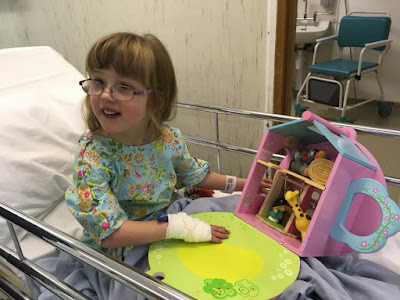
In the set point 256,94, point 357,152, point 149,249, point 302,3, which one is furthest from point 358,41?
point 149,249

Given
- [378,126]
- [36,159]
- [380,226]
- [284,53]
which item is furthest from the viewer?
[378,126]

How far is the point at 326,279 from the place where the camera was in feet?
2.54

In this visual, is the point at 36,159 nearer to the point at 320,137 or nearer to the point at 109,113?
the point at 109,113

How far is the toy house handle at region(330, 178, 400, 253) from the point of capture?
0.71 metres

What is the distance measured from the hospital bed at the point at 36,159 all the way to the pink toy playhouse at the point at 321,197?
0.47ft

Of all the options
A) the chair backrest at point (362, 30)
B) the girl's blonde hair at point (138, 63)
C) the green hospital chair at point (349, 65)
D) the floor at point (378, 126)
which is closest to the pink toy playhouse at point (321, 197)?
the girl's blonde hair at point (138, 63)

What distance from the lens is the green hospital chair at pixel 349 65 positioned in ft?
9.59

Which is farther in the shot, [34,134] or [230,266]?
[34,134]

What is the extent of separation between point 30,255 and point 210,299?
562mm

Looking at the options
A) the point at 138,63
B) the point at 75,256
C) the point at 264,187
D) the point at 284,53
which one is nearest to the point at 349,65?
the point at 284,53

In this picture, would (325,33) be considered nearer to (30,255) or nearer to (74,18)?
(74,18)

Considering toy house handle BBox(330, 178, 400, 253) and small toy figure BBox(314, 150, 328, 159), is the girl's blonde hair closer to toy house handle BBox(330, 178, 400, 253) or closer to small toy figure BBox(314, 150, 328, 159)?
small toy figure BBox(314, 150, 328, 159)

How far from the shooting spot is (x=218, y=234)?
2.93ft

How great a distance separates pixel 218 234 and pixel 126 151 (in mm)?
315
